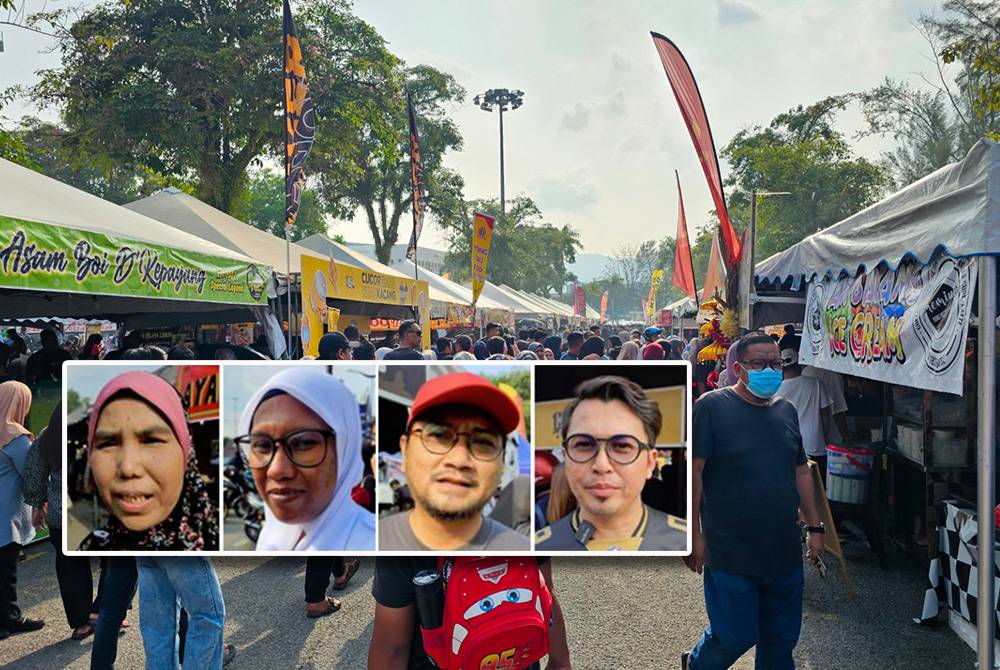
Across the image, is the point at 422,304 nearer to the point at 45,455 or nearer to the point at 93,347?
the point at 93,347

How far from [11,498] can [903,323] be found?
553 centimetres

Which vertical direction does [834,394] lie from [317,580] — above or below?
above

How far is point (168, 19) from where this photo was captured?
1836 centimetres

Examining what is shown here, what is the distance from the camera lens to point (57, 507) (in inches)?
159

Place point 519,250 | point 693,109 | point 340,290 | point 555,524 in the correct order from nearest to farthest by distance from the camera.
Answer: point 555,524 → point 693,109 → point 340,290 → point 519,250

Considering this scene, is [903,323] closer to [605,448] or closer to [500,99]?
[605,448]

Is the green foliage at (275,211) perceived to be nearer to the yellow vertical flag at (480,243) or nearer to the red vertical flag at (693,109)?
the yellow vertical flag at (480,243)

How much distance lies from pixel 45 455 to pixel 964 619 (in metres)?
5.03

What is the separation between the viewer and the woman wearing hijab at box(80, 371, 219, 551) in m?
2.32

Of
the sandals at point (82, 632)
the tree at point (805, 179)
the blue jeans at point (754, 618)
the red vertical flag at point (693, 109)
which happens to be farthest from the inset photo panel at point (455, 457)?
the tree at point (805, 179)

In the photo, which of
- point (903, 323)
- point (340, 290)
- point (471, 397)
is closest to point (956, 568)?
point (903, 323)

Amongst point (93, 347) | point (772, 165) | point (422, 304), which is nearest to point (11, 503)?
point (93, 347)

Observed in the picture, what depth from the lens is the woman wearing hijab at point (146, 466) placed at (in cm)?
232

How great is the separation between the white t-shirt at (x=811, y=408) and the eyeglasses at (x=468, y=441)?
16.1 feet
